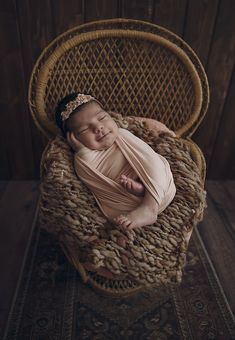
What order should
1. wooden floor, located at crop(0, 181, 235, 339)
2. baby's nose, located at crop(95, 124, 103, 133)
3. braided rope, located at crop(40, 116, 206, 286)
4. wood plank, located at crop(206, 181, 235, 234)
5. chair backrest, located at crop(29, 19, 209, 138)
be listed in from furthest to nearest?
wood plank, located at crop(206, 181, 235, 234) → wooden floor, located at crop(0, 181, 235, 339) → chair backrest, located at crop(29, 19, 209, 138) → baby's nose, located at crop(95, 124, 103, 133) → braided rope, located at crop(40, 116, 206, 286)

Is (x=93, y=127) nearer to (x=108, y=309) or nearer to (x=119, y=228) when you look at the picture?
(x=119, y=228)

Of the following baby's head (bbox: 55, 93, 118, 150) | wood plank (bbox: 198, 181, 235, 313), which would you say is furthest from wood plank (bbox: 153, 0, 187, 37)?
wood plank (bbox: 198, 181, 235, 313)

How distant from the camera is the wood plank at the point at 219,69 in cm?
119

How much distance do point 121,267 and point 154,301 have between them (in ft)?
1.29

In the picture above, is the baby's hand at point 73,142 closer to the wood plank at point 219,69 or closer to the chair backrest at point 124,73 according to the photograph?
the chair backrest at point 124,73

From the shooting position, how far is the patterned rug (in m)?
0.96

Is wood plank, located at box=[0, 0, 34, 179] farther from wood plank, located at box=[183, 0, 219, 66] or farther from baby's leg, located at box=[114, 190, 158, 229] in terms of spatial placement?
baby's leg, located at box=[114, 190, 158, 229]

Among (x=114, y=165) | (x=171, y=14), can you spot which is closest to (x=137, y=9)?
(x=171, y=14)

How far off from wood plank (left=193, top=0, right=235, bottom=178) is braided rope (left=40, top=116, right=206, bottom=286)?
2.19 feet

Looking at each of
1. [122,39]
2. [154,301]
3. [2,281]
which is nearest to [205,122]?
[122,39]

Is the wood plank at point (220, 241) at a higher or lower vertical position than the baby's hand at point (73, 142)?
lower

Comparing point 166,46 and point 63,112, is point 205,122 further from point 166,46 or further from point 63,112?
point 63,112

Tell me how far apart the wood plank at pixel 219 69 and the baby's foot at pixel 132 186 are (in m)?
0.80

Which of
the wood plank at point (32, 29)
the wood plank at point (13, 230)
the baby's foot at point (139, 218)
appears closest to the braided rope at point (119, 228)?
the baby's foot at point (139, 218)
